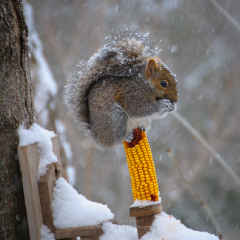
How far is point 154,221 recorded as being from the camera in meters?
0.60

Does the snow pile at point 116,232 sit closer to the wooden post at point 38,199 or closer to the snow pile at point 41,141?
the wooden post at point 38,199

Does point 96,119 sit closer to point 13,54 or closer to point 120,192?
point 13,54

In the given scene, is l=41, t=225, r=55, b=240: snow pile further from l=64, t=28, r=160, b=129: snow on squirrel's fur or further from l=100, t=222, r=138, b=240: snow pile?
l=64, t=28, r=160, b=129: snow on squirrel's fur

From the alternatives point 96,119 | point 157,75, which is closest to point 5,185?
point 96,119

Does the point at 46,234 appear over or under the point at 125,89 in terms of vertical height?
under

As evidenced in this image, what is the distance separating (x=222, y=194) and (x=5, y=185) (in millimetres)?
1358

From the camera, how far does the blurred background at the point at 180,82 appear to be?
4.38ft

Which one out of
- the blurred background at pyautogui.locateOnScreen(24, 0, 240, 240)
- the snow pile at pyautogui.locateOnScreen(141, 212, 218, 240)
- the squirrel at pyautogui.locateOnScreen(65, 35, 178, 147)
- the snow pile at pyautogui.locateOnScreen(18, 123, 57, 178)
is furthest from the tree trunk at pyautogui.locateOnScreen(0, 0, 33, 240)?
the blurred background at pyautogui.locateOnScreen(24, 0, 240, 240)

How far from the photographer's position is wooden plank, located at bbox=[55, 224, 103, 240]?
62cm

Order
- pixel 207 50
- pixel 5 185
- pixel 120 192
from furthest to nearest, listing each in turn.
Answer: pixel 120 192 → pixel 207 50 → pixel 5 185

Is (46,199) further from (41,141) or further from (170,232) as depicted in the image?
(170,232)

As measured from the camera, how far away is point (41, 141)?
64 cm

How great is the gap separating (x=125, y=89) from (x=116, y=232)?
280 mm

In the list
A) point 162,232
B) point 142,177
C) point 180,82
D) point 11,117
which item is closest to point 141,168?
point 142,177
